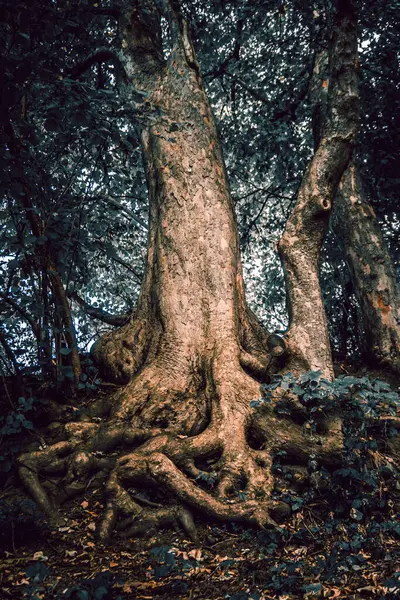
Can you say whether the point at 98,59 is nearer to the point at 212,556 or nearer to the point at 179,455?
the point at 179,455

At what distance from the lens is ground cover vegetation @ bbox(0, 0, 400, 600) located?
281cm

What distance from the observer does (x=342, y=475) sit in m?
3.27

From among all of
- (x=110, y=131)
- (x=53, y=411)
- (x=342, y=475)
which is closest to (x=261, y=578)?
(x=342, y=475)

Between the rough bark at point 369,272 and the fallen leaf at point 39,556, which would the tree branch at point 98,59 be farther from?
the fallen leaf at point 39,556

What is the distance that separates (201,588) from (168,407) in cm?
191

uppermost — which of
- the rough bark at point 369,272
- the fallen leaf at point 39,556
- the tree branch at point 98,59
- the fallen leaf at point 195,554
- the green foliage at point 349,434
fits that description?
the tree branch at point 98,59

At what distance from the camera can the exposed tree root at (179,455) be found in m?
3.22

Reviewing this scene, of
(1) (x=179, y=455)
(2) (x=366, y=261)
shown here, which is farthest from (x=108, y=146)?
(2) (x=366, y=261)

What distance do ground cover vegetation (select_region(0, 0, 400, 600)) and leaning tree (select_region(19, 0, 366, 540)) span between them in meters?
0.02

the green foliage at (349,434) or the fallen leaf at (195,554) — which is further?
the green foliage at (349,434)

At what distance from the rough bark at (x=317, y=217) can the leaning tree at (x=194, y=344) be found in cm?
1

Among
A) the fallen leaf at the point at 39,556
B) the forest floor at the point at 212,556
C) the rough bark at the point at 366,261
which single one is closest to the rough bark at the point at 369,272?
the rough bark at the point at 366,261

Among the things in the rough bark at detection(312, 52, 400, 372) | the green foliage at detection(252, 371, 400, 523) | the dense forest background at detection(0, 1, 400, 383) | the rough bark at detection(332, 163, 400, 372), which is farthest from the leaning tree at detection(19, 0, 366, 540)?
the rough bark at detection(332, 163, 400, 372)

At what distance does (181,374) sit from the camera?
4.43m
